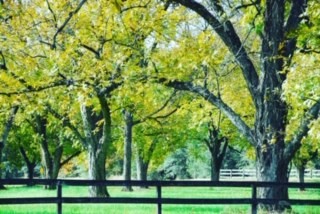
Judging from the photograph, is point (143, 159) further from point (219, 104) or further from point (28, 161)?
point (219, 104)

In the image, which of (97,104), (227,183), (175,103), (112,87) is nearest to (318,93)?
(227,183)

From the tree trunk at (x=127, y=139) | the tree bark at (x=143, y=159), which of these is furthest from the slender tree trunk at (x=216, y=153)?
the tree trunk at (x=127, y=139)

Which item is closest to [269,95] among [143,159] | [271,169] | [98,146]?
[271,169]

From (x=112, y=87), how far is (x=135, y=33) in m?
2.00

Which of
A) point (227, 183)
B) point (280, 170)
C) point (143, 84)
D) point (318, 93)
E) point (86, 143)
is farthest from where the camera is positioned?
point (86, 143)

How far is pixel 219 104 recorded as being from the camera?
15344mm

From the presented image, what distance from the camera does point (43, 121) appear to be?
37.7 metres

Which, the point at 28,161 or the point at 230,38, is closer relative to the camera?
the point at 230,38

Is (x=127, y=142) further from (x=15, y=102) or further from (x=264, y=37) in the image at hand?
(x=264, y=37)

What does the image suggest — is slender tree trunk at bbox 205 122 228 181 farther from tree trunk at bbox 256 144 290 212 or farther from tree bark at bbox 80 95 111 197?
tree trunk at bbox 256 144 290 212

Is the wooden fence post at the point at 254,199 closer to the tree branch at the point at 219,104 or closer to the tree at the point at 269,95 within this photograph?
the tree at the point at 269,95

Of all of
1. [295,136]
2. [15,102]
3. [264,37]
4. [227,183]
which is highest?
[264,37]

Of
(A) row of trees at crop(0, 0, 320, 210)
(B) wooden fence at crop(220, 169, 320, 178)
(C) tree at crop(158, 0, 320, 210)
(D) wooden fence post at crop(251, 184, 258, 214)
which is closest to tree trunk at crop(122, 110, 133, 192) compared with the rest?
(A) row of trees at crop(0, 0, 320, 210)

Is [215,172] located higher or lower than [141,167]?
lower
